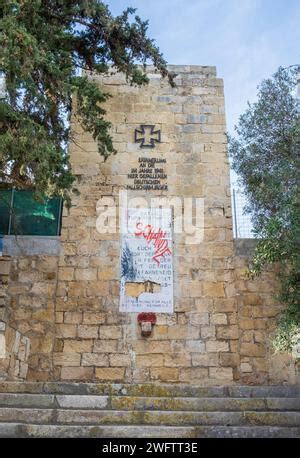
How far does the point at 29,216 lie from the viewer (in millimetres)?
7461

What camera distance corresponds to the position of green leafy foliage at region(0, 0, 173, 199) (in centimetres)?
504

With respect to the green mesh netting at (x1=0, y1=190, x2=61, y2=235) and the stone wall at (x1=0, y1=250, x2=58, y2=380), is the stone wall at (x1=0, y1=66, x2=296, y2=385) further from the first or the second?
the green mesh netting at (x1=0, y1=190, x2=61, y2=235)

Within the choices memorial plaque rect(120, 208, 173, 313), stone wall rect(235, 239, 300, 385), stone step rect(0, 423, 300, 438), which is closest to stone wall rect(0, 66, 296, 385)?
stone wall rect(235, 239, 300, 385)

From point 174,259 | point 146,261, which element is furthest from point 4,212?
point 174,259

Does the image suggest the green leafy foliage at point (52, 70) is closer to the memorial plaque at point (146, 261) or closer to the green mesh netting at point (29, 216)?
the green mesh netting at point (29, 216)

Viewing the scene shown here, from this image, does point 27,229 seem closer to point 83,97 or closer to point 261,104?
point 83,97

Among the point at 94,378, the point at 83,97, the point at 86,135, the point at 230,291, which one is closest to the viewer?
the point at 83,97

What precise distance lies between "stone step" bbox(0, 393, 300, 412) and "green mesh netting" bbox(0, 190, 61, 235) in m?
3.69

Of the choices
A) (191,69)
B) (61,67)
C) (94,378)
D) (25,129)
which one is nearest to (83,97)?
(61,67)

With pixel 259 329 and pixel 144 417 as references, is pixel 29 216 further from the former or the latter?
pixel 144 417

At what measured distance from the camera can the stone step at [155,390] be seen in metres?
4.34

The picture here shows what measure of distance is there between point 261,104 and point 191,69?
81.7 inches

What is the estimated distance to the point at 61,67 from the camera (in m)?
5.88

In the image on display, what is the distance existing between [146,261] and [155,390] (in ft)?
10.1
